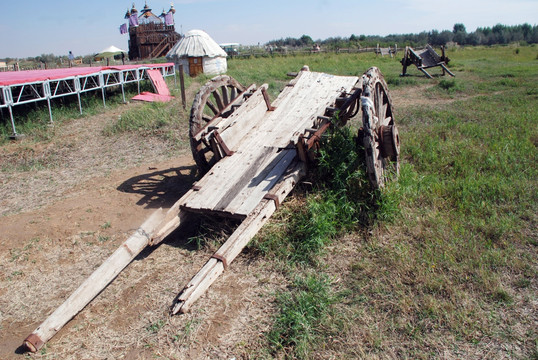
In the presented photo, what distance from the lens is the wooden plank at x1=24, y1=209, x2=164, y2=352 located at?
9.09 feet

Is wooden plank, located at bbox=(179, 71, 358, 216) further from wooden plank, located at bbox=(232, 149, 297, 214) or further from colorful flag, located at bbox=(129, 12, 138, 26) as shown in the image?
colorful flag, located at bbox=(129, 12, 138, 26)

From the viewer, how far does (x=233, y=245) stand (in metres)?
3.28

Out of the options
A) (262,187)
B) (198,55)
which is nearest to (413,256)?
(262,187)

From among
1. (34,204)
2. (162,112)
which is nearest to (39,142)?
(162,112)

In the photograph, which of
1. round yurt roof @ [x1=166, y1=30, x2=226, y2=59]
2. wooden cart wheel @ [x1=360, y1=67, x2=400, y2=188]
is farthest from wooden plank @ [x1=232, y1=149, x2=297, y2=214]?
round yurt roof @ [x1=166, y1=30, x2=226, y2=59]

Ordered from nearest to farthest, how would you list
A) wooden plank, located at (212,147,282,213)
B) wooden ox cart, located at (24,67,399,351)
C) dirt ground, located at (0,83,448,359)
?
dirt ground, located at (0,83,448,359) → wooden ox cart, located at (24,67,399,351) → wooden plank, located at (212,147,282,213)

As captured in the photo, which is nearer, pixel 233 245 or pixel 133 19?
pixel 233 245

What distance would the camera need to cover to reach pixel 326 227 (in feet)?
12.8

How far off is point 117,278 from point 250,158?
1845 millimetres

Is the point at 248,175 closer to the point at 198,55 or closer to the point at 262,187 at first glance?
the point at 262,187

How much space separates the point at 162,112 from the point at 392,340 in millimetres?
8519

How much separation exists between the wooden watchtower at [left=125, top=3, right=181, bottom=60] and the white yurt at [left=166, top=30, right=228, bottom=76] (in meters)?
14.4

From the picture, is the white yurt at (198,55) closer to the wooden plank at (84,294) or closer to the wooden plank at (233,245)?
the wooden plank at (233,245)

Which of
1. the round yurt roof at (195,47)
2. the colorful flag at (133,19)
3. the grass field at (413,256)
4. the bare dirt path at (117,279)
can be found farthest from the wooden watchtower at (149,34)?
the grass field at (413,256)
